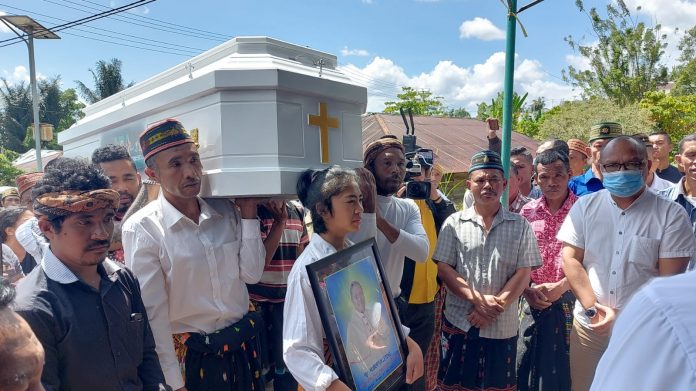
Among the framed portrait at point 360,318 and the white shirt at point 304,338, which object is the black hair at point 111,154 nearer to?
the white shirt at point 304,338

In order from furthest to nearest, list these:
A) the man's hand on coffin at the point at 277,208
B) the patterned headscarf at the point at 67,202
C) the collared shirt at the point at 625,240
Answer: the collared shirt at the point at 625,240, the man's hand on coffin at the point at 277,208, the patterned headscarf at the point at 67,202

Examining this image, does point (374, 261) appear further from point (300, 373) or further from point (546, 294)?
point (546, 294)

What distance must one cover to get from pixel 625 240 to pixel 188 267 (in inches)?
96.6

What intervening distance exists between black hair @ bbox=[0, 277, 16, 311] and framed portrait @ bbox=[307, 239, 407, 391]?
96 cm

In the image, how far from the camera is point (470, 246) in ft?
10.3

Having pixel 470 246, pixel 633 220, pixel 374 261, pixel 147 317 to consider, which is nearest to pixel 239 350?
pixel 147 317

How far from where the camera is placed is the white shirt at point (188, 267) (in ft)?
6.66

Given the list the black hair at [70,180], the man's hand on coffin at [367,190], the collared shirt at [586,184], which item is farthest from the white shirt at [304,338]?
the collared shirt at [586,184]

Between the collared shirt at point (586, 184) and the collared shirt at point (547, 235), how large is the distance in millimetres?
533

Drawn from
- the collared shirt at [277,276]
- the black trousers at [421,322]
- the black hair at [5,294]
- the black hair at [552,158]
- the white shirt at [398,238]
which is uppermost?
the black hair at [552,158]

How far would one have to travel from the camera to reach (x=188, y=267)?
6.88 feet

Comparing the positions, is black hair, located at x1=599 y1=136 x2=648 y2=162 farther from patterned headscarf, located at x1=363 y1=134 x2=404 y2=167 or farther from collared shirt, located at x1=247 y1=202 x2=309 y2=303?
collared shirt, located at x1=247 y1=202 x2=309 y2=303

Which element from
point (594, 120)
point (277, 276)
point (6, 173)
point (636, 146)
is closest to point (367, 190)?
point (277, 276)

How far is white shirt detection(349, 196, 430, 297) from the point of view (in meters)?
2.61
